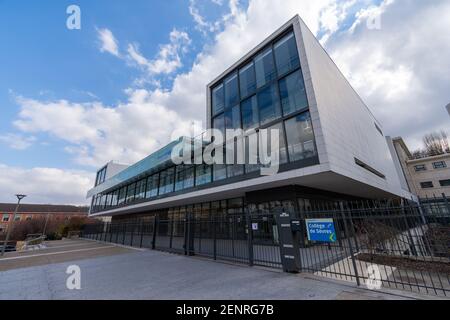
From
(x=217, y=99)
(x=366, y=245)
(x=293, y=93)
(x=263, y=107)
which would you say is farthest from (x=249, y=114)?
(x=366, y=245)

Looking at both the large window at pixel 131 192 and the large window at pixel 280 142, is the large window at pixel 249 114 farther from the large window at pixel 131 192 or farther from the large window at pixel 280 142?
the large window at pixel 131 192

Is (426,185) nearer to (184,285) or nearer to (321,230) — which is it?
(321,230)

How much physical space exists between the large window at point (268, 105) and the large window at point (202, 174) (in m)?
6.47

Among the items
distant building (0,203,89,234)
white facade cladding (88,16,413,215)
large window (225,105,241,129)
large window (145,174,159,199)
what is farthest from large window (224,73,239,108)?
distant building (0,203,89,234)

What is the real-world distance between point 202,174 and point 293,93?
32.8ft

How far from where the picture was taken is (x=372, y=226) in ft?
28.1

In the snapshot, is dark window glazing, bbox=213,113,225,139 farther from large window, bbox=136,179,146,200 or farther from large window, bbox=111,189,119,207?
large window, bbox=111,189,119,207

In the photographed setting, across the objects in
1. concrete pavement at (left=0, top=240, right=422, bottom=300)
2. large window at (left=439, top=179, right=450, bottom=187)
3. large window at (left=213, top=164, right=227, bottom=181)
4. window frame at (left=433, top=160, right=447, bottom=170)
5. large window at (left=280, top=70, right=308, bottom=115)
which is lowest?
concrete pavement at (left=0, top=240, right=422, bottom=300)

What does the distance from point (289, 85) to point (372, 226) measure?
31.4ft

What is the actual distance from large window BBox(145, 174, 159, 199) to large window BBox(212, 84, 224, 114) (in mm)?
12120

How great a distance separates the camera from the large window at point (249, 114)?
14833 millimetres

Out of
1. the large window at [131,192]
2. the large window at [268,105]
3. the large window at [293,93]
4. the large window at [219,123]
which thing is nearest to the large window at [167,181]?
the large window at [219,123]

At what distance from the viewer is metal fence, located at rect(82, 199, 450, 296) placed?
5.01m
